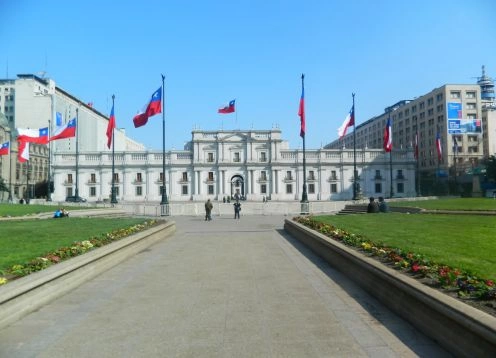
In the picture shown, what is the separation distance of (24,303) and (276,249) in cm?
847

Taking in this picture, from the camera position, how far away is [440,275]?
19.5 feet

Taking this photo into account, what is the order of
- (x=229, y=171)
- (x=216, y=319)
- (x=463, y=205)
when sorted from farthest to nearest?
(x=229, y=171)
(x=463, y=205)
(x=216, y=319)

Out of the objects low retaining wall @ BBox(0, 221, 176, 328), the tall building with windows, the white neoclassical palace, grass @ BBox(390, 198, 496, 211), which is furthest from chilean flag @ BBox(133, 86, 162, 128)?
the tall building with windows

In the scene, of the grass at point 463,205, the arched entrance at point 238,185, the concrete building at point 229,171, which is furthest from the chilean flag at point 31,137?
the arched entrance at point 238,185

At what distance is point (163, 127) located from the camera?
36250 millimetres

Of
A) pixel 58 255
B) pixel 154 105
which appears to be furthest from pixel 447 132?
pixel 58 255

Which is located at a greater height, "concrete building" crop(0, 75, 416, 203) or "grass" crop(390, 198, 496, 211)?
"concrete building" crop(0, 75, 416, 203)

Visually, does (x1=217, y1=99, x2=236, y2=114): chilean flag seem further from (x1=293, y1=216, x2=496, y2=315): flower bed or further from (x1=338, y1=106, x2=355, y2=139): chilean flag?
(x1=293, y1=216, x2=496, y2=315): flower bed

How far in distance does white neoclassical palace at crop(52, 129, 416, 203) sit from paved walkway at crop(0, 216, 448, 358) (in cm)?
8126

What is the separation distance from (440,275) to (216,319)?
3.11 m

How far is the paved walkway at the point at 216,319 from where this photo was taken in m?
4.77

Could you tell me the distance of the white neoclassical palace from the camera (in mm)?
89938

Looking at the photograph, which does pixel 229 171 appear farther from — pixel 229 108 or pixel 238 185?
pixel 229 108

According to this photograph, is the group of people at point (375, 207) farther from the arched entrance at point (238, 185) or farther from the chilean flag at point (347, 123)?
the arched entrance at point (238, 185)
